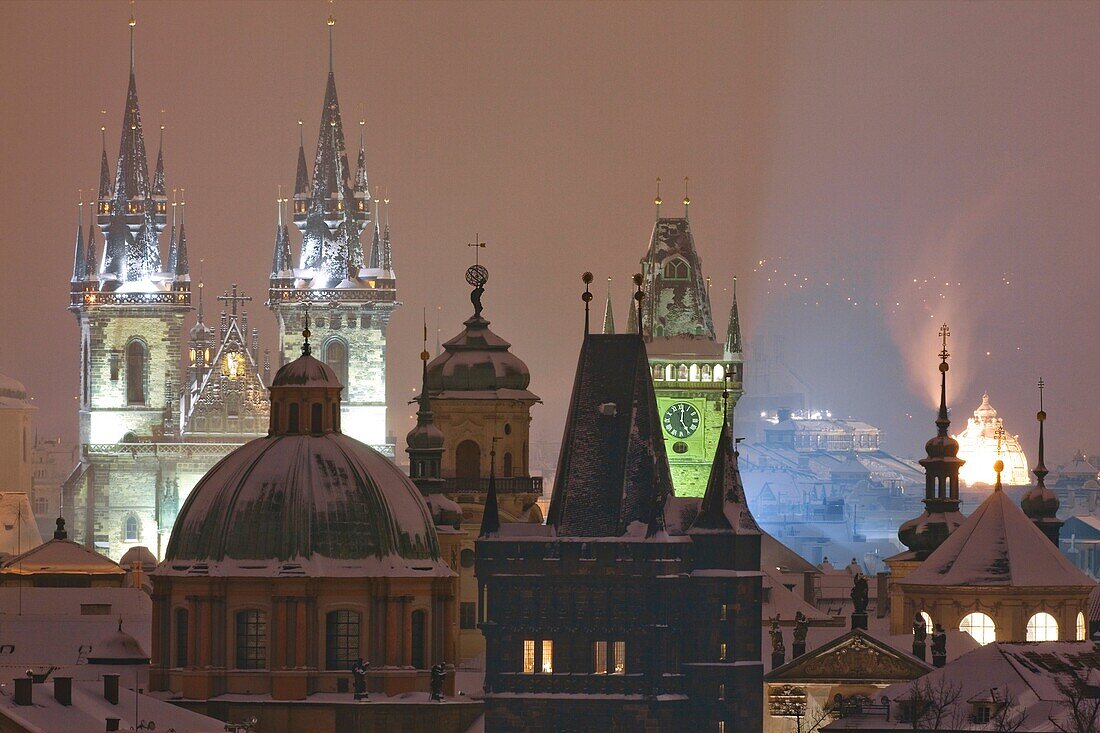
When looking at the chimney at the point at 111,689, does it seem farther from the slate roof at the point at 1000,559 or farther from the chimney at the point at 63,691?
the slate roof at the point at 1000,559

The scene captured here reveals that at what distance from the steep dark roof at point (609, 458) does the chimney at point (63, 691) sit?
653 inches

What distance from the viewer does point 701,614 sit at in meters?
140

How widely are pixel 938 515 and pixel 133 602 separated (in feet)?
96.1

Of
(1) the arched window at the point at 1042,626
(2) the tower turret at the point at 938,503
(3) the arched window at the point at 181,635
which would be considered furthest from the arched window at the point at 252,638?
(2) the tower turret at the point at 938,503

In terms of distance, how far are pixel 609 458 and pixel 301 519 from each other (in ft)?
37.6

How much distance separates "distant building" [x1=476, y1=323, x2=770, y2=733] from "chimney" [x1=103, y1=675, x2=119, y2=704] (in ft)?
35.8

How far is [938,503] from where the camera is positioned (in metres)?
177

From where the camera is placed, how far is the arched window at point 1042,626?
15838cm

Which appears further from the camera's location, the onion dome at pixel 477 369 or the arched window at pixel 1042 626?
the onion dome at pixel 477 369

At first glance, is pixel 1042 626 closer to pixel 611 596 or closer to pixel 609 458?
pixel 611 596

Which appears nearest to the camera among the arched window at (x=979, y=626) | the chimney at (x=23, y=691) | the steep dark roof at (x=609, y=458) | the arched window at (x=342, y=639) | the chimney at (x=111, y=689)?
the chimney at (x=23, y=691)

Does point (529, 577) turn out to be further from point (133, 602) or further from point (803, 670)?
point (133, 602)

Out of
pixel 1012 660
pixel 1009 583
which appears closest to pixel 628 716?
pixel 1012 660

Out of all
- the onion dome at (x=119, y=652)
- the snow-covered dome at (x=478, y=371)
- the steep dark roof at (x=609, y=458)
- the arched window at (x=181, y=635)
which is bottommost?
the onion dome at (x=119, y=652)
